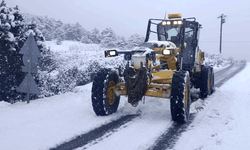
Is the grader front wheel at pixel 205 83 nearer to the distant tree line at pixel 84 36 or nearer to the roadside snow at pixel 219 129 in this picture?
the roadside snow at pixel 219 129

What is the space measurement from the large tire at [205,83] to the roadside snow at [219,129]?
47.4 inches

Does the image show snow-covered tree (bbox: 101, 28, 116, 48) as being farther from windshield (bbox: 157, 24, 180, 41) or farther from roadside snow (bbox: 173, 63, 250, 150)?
roadside snow (bbox: 173, 63, 250, 150)

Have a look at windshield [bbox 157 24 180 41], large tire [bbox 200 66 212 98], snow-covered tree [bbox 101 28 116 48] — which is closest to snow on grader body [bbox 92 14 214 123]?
windshield [bbox 157 24 180 41]

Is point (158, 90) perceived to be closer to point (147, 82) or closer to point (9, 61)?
point (147, 82)

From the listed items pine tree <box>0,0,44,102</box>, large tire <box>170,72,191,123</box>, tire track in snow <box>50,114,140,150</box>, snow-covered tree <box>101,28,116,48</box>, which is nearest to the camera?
tire track in snow <box>50,114,140,150</box>

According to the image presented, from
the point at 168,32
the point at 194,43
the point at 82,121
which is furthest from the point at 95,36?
the point at 82,121

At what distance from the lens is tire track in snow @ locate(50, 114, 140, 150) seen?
3.91 metres

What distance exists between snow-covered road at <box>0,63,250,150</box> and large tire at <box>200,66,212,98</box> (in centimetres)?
115

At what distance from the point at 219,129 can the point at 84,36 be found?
53114mm

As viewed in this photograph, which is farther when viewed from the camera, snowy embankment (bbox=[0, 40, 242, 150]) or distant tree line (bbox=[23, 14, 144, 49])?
distant tree line (bbox=[23, 14, 144, 49])

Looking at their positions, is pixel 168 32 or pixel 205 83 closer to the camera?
pixel 168 32

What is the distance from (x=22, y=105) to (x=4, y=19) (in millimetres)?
5610

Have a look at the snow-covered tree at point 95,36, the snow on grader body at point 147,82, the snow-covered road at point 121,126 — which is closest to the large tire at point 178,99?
the snow on grader body at point 147,82

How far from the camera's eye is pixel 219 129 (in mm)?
4738
